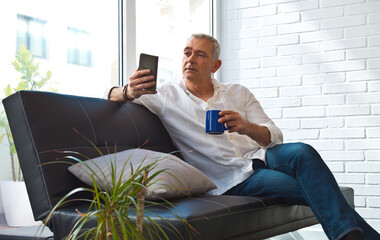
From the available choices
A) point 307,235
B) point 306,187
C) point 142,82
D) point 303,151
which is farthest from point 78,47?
point 307,235

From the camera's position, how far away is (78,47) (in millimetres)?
3078

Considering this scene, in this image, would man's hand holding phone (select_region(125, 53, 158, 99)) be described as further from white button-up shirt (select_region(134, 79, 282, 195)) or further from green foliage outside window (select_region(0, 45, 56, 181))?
green foliage outside window (select_region(0, 45, 56, 181))

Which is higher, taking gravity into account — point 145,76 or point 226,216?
point 145,76

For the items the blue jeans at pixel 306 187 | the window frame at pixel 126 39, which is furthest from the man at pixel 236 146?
the window frame at pixel 126 39

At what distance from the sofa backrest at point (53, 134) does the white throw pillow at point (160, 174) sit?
99 mm

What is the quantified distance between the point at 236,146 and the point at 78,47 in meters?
1.08

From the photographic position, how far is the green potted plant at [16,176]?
100 inches

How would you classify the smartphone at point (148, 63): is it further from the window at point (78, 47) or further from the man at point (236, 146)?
the window at point (78, 47)

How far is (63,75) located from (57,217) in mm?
1147

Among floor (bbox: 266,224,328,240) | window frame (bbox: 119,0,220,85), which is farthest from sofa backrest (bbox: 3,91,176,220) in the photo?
floor (bbox: 266,224,328,240)

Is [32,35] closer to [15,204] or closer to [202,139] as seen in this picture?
[15,204]

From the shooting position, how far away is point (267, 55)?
453 cm

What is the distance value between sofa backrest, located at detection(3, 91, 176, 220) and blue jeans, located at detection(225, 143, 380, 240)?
2.18 ft

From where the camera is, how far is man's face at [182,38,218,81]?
301 cm
